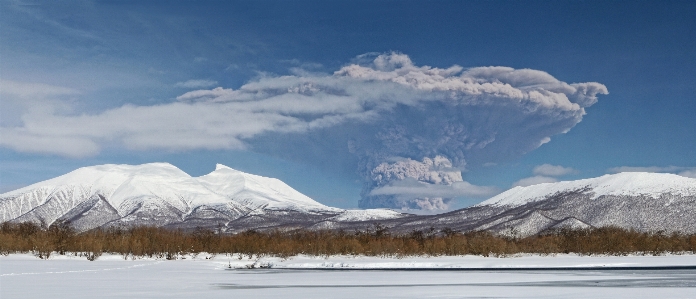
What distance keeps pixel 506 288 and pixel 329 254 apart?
6590 cm

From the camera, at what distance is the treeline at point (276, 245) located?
91.8 m

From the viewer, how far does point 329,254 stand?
346ft

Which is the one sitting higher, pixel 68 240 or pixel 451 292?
pixel 68 240

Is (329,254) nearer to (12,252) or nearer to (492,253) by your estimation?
(492,253)

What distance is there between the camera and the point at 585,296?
34562mm

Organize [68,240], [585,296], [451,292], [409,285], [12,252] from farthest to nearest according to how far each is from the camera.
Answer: [68,240], [12,252], [409,285], [451,292], [585,296]

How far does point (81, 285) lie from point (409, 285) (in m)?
16.8

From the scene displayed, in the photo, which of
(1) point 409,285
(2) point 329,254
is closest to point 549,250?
(2) point 329,254

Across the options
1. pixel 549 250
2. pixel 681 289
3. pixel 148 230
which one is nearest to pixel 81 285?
pixel 681 289

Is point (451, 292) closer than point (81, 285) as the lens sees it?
Yes

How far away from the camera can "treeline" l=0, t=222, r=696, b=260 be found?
91.8 m

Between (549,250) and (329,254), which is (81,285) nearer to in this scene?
(329,254)

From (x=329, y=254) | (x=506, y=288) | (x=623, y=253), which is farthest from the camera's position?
(x=623, y=253)

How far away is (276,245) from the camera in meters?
107
